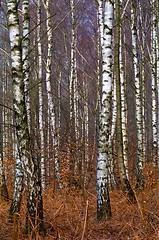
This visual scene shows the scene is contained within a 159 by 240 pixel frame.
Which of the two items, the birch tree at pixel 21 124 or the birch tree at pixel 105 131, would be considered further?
the birch tree at pixel 105 131

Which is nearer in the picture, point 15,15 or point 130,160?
point 15,15

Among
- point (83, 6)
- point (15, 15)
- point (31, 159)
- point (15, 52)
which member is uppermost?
point (83, 6)

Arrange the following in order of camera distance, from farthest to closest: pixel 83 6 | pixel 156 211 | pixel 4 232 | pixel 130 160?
pixel 83 6 < pixel 130 160 < pixel 156 211 < pixel 4 232

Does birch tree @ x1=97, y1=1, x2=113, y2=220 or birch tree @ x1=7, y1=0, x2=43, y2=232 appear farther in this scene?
birch tree @ x1=97, y1=1, x2=113, y2=220

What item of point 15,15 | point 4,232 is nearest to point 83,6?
point 15,15

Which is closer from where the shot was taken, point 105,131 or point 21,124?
point 21,124

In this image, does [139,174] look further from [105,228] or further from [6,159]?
[6,159]

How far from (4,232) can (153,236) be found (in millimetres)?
2749

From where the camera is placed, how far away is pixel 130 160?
17156 mm

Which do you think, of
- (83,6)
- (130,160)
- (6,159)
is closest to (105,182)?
(6,159)

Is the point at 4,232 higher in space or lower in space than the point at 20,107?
lower

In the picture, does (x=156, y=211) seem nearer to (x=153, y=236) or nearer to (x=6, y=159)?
(x=153, y=236)

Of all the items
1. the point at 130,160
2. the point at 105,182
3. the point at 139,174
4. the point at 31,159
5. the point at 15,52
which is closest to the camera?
the point at 31,159

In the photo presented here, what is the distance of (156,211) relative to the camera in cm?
654
